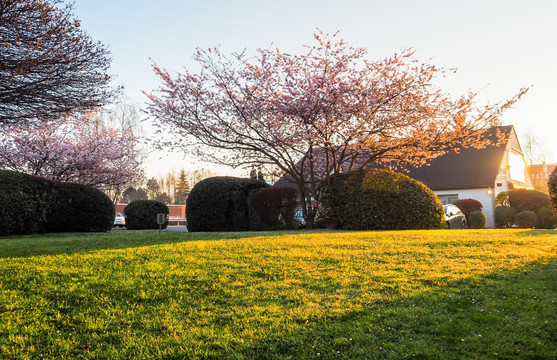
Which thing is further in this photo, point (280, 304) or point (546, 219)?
point (546, 219)

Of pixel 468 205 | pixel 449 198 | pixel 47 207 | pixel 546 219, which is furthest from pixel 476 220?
pixel 47 207

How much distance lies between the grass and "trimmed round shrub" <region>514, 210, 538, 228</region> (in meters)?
15.1

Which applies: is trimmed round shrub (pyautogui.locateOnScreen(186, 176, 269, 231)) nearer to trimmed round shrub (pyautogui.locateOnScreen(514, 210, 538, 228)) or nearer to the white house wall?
trimmed round shrub (pyautogui.locateOnScreen(514, 210, 538, 228))

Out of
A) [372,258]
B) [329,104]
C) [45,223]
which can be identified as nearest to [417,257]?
[372,258]

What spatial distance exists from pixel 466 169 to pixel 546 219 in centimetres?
629

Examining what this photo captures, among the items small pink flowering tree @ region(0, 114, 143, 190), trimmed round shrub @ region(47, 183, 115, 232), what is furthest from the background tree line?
trimmed round shrub @ region(47, 183, 115, 232)

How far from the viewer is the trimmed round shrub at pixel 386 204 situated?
38.4ft

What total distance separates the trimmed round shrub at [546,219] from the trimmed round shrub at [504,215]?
159 centimetres

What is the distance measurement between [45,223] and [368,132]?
430 inches

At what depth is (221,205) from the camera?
14.6 metres

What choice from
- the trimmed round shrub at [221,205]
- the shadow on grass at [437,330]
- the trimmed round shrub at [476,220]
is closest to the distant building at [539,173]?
the trimmed round shrub at [476,220]

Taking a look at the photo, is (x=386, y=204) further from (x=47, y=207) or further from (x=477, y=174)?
(x=477, y=174)

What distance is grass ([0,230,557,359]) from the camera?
366 cm

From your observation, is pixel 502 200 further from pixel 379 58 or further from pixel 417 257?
pixel 417 257
